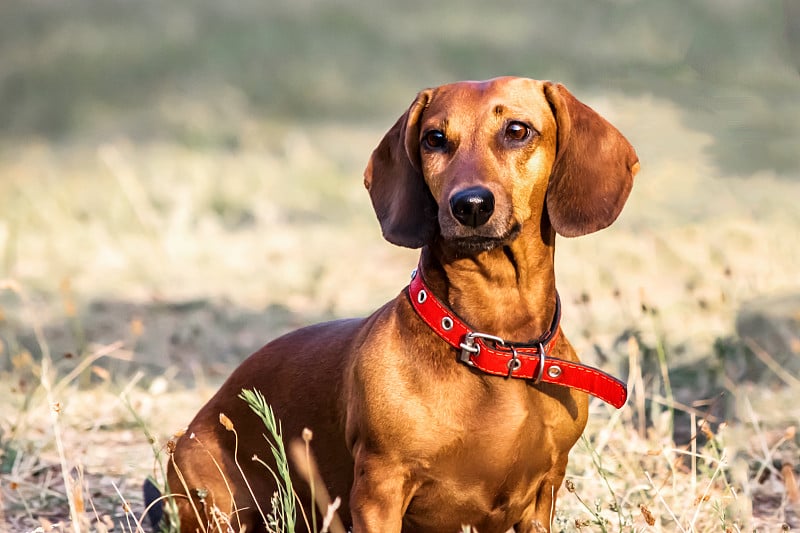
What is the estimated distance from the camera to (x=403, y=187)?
144 inches

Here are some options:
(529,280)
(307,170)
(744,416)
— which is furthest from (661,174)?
(307,170)

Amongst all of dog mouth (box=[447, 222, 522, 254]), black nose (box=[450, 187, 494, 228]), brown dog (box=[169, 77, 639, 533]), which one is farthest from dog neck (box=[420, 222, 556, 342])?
black nose (box=[450, 187, 494, 228])

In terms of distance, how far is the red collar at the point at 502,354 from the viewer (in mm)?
3447

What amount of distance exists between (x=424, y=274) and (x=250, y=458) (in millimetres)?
893

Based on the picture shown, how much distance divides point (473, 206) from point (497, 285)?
0.40m

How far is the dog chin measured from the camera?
3.38 m

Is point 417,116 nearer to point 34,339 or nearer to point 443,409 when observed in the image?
point 443,409

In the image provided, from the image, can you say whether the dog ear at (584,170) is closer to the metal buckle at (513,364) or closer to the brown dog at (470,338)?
the brown dog at (470,338)

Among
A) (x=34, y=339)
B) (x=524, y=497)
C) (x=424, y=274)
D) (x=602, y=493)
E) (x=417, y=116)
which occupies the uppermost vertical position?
(x=417, y=116)

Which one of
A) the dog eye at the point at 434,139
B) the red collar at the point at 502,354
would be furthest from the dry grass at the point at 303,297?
the dog eye at the point at 434,139

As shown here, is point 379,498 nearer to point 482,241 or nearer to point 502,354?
point 502,354

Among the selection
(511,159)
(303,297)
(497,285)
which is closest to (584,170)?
(511,159)

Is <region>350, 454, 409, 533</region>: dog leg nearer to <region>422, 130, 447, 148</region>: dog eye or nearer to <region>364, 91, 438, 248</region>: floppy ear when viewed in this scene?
<region>364, 91, 438, 248</region>: floppy ear

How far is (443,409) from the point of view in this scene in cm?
337
